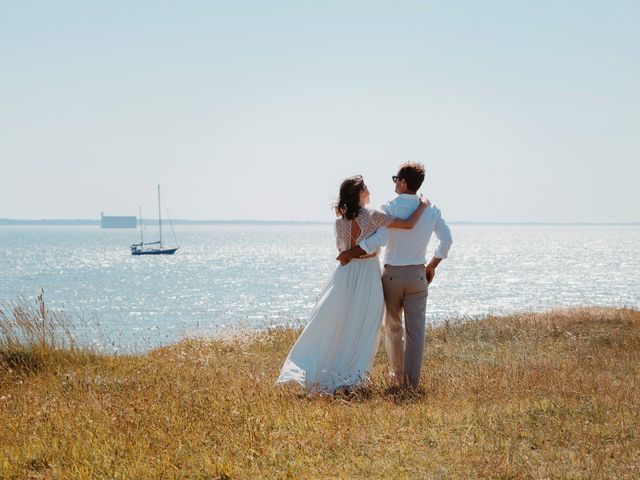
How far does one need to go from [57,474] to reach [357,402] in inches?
143

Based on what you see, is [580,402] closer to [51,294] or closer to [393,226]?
[393,226]

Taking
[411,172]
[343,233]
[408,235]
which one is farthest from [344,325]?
[411,172]

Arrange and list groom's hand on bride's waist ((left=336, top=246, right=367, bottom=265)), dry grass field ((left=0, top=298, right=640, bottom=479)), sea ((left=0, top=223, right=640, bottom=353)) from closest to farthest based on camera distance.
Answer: dry grass field ((left=0, top=298, right=640, bottom=479)), groom's hand on bride's waist ((left=336, top=246, right=367, bottom=265)), sea ((left=0, top=223, right=640, bottom=353))

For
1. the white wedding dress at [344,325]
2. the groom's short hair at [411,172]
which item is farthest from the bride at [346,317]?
the groom's short hair at [411,172]

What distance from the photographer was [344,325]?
9312mm

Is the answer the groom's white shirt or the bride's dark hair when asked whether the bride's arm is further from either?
the bride's dark hair

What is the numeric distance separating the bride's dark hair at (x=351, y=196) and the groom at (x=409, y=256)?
378 mm

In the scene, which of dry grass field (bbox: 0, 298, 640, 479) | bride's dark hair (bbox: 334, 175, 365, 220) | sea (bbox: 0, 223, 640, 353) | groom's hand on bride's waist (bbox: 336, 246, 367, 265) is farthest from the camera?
sea (bbox: 0, 223, 640, 353)

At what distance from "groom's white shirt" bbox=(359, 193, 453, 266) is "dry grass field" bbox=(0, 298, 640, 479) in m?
1.72

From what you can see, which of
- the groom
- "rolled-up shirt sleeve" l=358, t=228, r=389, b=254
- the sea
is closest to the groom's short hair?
the groom

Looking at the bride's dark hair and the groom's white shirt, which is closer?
the groom's white shirt

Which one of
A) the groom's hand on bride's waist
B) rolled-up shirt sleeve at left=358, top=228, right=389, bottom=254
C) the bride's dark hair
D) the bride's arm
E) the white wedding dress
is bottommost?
the white wedding dress

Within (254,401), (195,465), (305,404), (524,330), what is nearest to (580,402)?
(305,404)

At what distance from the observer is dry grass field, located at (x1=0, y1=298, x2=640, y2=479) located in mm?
5832
